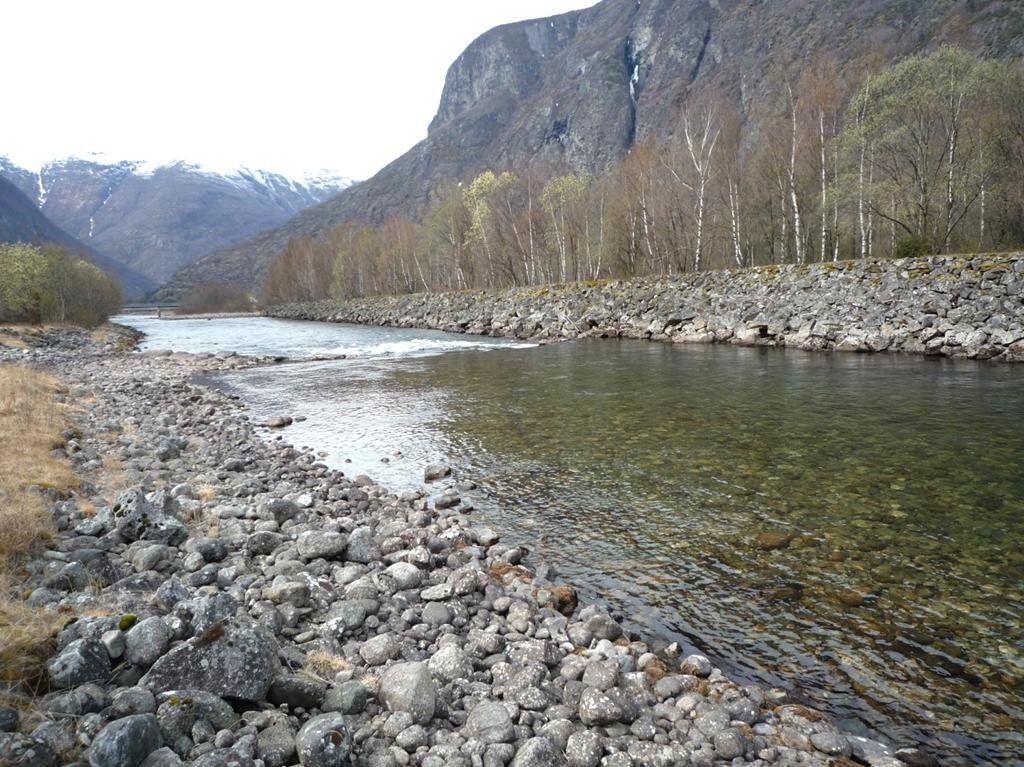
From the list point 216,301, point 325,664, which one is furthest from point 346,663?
point 216,301

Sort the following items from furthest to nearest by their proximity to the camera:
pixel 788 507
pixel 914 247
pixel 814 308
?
pixel 914 247 → pixel 814 308 → pixel 788 507

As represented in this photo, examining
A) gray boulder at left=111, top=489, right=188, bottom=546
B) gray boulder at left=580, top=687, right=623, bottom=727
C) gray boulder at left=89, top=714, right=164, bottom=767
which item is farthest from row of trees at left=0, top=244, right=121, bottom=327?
gray boulder at left=580, top=687, right=623, bottom=727

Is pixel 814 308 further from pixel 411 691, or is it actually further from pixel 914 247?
pixel 411 691

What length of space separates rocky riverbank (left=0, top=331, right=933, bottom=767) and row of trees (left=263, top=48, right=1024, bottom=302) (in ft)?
110

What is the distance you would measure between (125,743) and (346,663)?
184 centimetres

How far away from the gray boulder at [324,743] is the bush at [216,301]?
7150 inches

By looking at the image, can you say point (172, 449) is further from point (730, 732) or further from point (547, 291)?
point (547, 291)

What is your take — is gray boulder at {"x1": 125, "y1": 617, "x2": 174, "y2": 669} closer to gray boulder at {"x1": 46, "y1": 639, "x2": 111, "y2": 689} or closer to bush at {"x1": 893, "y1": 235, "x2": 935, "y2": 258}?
gray boulder at {"x1": 46, "y1": 639, "x2": 111, "y2": 689}

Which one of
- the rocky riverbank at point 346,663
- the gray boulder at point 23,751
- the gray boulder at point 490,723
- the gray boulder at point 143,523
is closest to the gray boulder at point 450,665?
the rocky riverbank at point 346,663

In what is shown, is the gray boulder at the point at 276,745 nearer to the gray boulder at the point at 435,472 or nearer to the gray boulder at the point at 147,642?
the gray boulder at the point at 147,642

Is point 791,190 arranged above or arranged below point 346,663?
above

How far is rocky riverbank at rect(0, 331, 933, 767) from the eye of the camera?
3.49 m

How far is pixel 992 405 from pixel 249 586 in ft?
57.5

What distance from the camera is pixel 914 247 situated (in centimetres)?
2958
